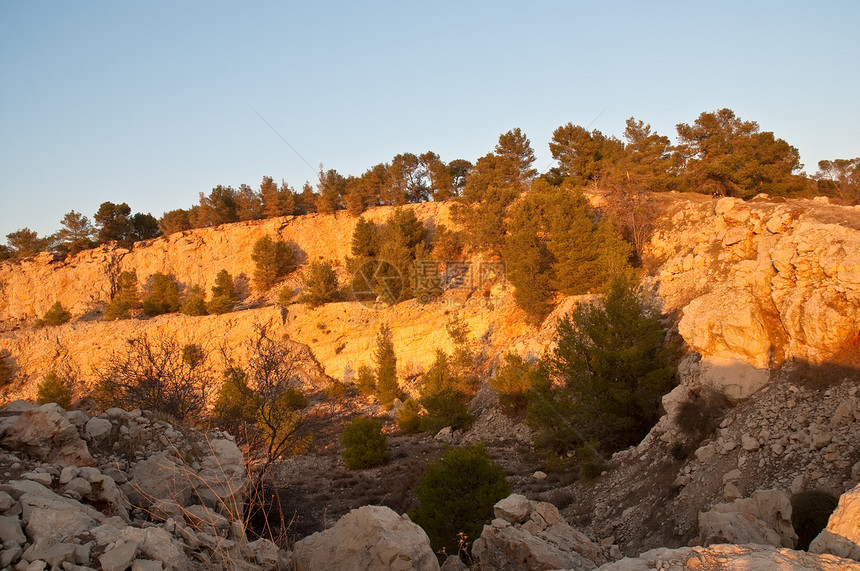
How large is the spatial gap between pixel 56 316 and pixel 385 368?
27425mm

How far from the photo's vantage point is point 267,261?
40.1 m

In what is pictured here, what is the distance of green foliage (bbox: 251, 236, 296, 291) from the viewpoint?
40219 mm

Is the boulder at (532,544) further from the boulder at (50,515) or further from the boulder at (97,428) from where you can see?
the boulder at (97,428)

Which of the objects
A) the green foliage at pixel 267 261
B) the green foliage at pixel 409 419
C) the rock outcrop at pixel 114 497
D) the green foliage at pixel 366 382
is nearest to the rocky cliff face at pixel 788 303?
the rock outcrop at pixel 114 497

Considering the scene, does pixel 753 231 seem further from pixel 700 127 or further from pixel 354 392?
pixel 354 392

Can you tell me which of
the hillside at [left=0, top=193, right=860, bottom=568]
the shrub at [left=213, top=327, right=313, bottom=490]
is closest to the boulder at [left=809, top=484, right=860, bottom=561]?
the hillside at [left=0, top=193, right=860, bottom=568]

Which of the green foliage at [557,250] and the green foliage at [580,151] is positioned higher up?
the green foliage at [580,151]

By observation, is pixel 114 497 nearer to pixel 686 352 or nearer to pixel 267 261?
pixel 686 352

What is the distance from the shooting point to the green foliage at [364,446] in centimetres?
1872

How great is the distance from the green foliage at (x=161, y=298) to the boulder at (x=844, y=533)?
41.9 m

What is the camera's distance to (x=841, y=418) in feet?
29.3

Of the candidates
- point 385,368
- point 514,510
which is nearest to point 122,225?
point 385,368

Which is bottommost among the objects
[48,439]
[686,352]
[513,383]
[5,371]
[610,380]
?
[513,383]

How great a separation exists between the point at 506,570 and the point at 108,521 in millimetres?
4940
